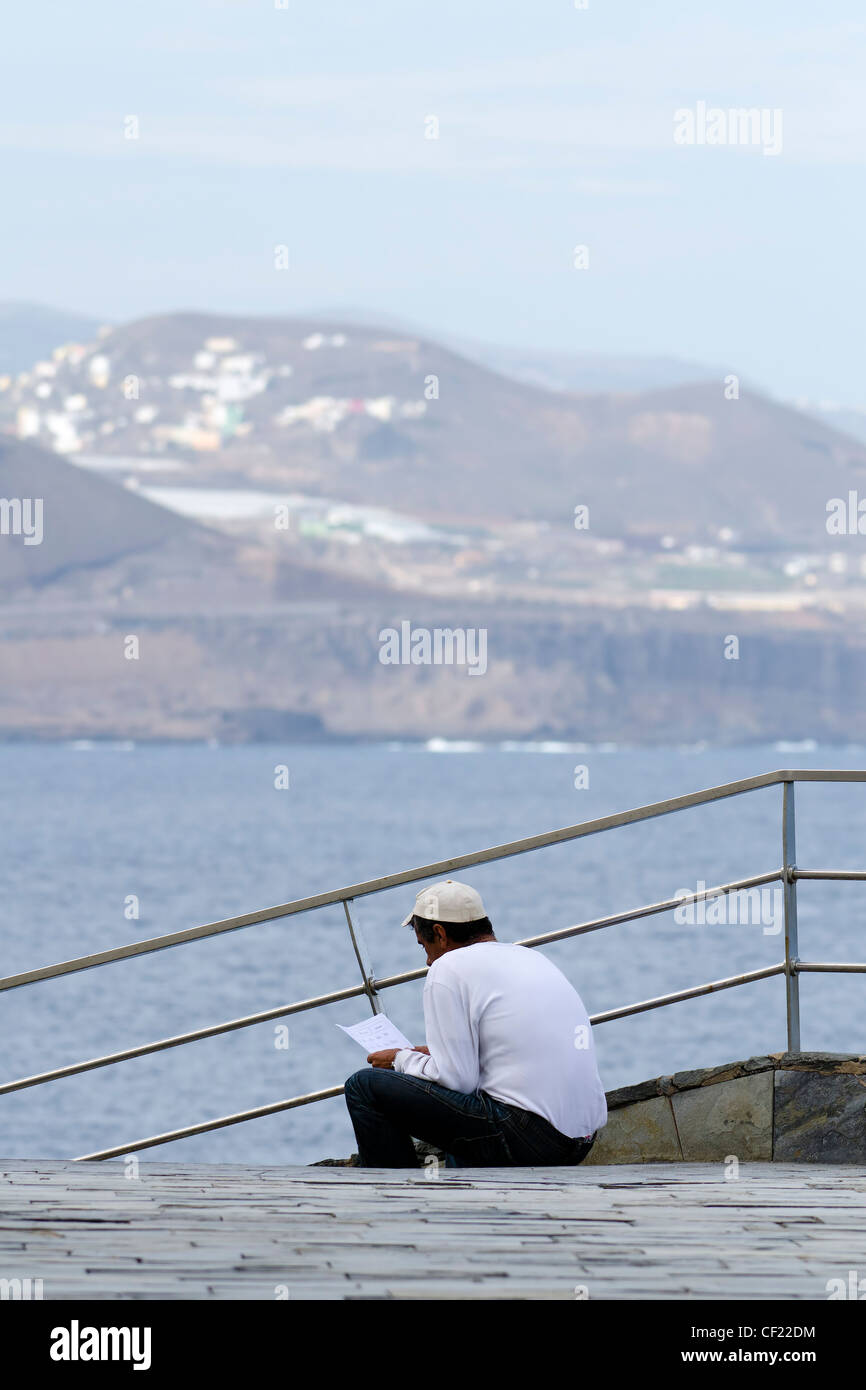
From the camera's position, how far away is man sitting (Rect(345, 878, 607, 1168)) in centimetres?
500

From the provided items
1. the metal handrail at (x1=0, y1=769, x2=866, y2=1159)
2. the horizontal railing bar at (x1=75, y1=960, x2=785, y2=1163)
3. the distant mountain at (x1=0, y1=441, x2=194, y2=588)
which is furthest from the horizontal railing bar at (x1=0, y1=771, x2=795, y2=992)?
the distant mountain at (x1=0, y1=441, x2=194, y2=588)

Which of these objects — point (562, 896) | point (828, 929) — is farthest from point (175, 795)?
point (828, 929)

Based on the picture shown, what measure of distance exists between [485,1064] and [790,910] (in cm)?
113

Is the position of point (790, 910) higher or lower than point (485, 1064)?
higher

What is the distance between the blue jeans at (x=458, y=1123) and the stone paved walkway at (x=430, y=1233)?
0.08 m

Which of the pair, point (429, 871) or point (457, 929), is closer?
point (457, 929)

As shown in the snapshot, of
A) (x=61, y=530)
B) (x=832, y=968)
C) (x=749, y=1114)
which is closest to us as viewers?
(x=832, y=968)

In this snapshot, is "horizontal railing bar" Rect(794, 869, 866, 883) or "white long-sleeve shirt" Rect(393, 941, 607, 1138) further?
"horizontal railing bar" Rect(794, 869, 866, 883)

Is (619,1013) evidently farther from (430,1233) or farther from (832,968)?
(430,1233)

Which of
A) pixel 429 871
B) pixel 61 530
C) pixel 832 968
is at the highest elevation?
pixel 61 530

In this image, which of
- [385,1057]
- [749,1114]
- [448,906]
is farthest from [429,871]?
[749,1114]

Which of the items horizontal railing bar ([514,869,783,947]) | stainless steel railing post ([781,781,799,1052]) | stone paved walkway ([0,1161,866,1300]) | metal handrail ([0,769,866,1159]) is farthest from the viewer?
stainless steel railing post ([781,781,799,1052])

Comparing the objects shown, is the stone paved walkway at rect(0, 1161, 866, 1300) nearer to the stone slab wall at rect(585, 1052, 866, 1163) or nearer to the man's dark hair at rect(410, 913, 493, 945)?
the stone slab wall at rect(585, 1052, 866, 1163)

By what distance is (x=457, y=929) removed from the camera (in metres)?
5.16
